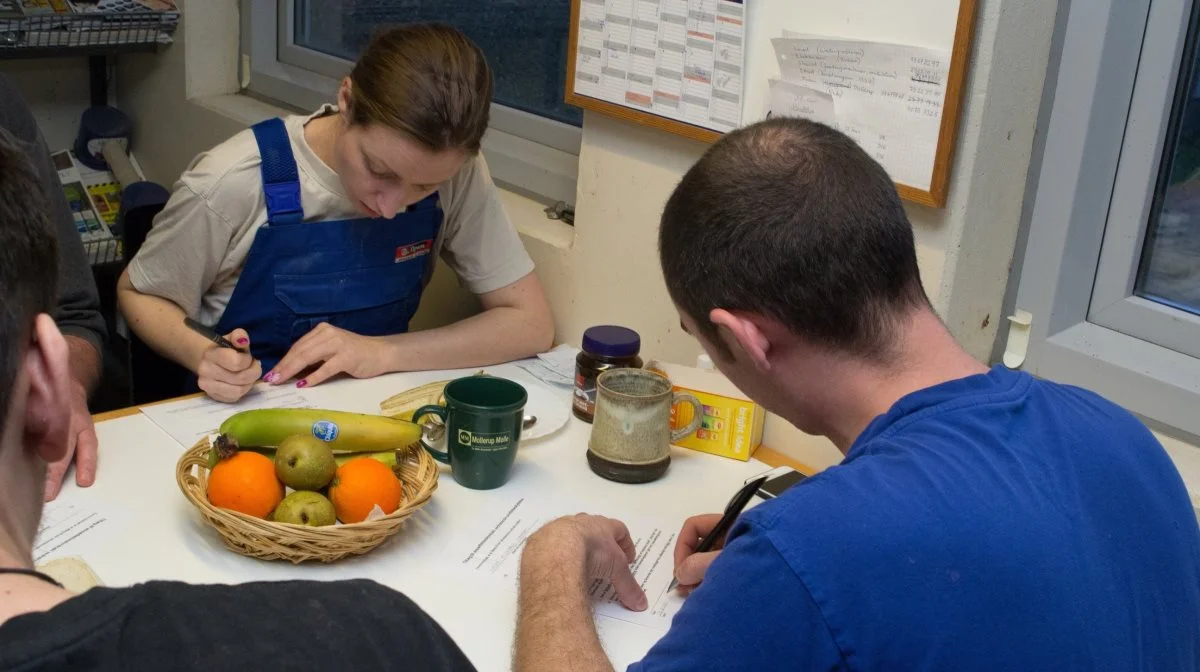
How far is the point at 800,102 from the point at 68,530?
3.36 ft

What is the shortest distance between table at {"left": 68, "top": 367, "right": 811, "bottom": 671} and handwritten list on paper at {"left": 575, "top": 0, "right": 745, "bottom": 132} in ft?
1.61

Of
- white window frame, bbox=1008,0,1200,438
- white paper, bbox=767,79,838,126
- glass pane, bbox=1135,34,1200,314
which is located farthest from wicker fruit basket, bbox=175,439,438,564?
glass pane, bbox=1135,34,1200,314

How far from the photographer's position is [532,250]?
203cm

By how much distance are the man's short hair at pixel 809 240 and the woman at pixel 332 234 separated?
65 centimetres

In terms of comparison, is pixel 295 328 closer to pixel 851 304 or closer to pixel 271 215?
pixel 271 215

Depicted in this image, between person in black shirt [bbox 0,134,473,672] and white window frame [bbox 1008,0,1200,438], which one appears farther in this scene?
white window frame [bbox 1008,0,1200,438]

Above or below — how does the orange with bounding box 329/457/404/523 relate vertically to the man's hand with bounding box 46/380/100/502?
above

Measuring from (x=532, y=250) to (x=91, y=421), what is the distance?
2.76ft

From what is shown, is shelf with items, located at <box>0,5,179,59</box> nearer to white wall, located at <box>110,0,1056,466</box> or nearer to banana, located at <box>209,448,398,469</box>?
white wall, located at <box>110,0,1056,466</box>

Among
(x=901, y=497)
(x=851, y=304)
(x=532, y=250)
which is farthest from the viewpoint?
(x=532, y=250)

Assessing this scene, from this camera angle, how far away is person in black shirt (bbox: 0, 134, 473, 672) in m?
0.52

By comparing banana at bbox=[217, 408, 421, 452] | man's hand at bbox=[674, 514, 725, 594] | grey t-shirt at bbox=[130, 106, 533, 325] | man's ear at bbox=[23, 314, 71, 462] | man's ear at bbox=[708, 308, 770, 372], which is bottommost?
man's hand at bbox=[674, 514, 725, 594]

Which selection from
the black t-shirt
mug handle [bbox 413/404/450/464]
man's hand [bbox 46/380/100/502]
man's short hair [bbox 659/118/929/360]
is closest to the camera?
the black t-shirt

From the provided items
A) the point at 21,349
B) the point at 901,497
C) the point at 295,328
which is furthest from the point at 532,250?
the point at 21,349
